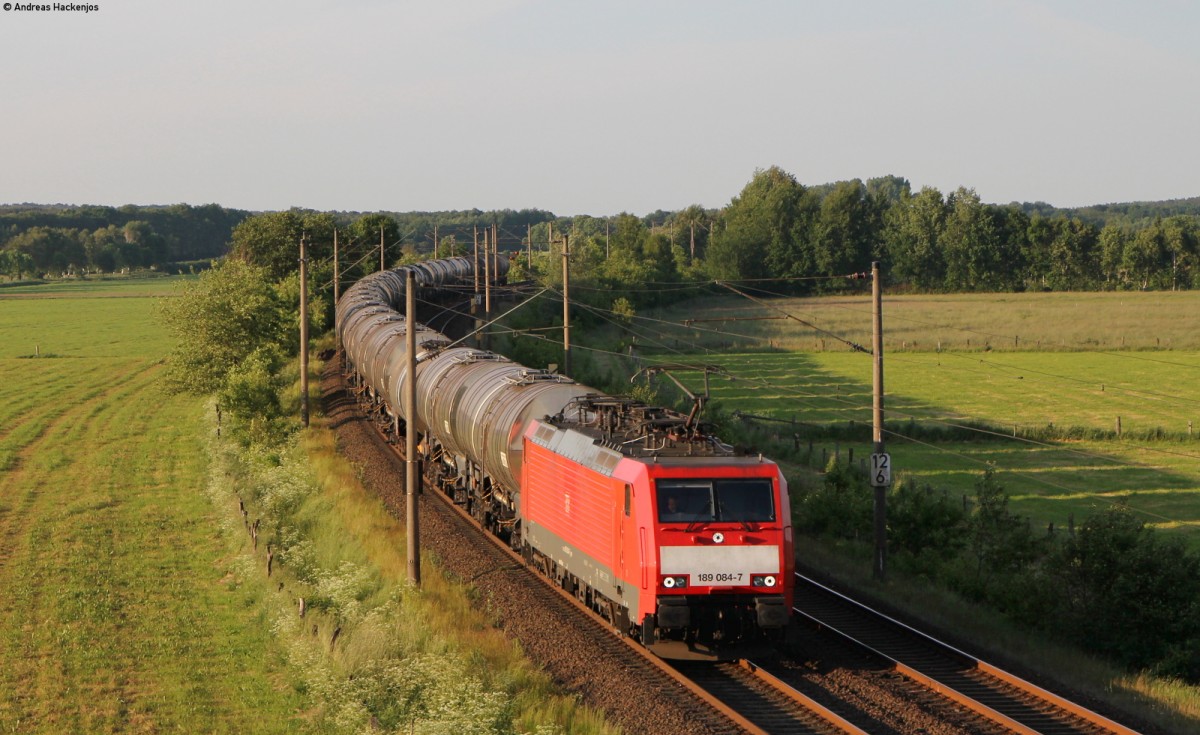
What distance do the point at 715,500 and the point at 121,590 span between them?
17.3 metres

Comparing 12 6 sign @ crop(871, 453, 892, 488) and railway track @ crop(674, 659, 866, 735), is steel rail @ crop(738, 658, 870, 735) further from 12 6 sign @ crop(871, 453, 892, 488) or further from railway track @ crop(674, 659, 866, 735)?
12 6 sign @ crop(871, 453, 892, 488)

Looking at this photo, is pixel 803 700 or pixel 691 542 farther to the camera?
pixel 691 542

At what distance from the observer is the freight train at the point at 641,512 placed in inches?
677

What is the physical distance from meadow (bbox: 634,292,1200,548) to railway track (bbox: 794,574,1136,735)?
6421 millimetres

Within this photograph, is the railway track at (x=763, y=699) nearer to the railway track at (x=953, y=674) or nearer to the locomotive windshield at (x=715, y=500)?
the railway track at (x=953, y=674)

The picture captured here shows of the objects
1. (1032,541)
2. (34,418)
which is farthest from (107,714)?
(34,418)

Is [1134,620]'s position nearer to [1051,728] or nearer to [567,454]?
[1051,728]

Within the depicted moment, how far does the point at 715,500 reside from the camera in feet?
57.4

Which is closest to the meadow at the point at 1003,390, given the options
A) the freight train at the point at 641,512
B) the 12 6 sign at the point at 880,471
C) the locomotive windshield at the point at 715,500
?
the 12 6 sign at the point at 880,471

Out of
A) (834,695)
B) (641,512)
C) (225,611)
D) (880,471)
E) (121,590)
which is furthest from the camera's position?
(121,590)

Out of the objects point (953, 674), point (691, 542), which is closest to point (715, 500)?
point (691, 542)

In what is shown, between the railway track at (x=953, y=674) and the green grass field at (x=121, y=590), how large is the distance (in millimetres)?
9268

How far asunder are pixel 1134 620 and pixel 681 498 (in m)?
9.59

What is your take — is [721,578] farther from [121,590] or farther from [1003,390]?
[1003,390]
